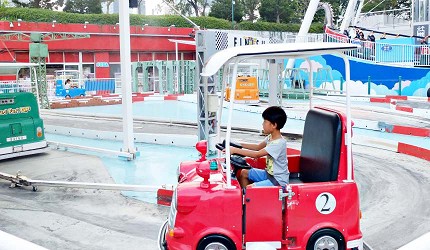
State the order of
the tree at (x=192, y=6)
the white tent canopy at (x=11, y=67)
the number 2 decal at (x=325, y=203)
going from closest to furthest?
the number 2 decal at (x=325, y=203), the white tent canopy at (x=11, y=67), the tree at (x=192, y=6)

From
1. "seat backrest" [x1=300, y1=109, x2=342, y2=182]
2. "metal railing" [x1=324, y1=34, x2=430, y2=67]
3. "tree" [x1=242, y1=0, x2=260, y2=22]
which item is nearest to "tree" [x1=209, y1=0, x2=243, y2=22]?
"tree" [x1=242, y1=0, x2=260, y2=22]

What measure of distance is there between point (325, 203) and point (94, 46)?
30.5 meters

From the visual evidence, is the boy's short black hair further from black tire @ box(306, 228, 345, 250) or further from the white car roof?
black tire @ box(306, 228, 345, 250)

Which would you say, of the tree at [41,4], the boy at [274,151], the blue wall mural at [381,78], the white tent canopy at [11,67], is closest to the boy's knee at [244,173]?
the boy at [274,151]

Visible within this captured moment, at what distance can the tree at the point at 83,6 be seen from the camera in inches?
1711

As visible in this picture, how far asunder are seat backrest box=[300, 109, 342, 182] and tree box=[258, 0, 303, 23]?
154ft

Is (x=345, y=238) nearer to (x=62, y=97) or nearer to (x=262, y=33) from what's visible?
(x=62, y=97)

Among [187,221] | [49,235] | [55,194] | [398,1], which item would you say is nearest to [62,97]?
[55,194]

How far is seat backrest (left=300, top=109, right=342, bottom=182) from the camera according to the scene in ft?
13.8

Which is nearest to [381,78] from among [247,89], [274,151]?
[247,89]

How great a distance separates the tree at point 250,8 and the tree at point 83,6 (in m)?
15.3

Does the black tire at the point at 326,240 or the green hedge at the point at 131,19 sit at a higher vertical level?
the green hedge at the point at 131,19

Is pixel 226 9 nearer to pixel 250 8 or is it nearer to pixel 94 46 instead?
pixel 250 8

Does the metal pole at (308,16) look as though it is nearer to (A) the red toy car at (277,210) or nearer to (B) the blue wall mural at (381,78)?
(B) the blue wall mural at (381,78)
